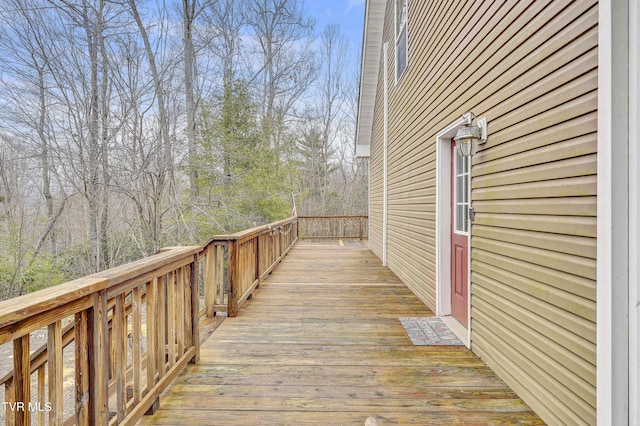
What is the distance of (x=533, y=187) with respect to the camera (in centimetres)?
208

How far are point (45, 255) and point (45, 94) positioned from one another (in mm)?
3243

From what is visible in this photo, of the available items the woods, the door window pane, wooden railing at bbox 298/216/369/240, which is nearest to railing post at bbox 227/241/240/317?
the door window pane

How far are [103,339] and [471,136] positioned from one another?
9.26 feet

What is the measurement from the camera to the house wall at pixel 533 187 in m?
1.68

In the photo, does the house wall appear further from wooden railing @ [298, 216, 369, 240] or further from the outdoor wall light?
wooden railing @ [298, 216, 369, 240]

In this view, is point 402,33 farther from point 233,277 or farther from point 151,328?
point 151,328

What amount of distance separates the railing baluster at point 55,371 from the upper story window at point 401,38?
5.36 meters

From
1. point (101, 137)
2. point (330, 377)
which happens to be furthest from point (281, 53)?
point (330, 377)

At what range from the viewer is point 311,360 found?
2.67 m

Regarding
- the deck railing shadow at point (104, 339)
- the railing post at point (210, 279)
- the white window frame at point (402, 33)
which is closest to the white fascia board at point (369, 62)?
the white window frame at point (402, 33)

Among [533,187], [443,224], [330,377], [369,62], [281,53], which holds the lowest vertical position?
[330,377]

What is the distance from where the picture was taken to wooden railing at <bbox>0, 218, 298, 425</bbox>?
1149 mm

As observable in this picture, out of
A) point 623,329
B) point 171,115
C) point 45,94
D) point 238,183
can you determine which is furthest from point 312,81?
point 623,329

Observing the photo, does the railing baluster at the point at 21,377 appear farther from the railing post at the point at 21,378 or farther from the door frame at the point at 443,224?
the door frame at the point at 443,224
